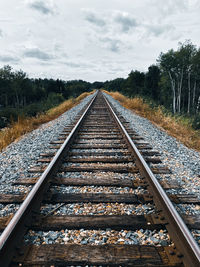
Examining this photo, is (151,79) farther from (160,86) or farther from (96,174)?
(96,174)

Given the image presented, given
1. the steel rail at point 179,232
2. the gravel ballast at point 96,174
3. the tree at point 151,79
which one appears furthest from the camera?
the tree at point 151,79

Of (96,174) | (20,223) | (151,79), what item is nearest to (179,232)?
(20,223)

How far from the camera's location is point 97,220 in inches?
80.4

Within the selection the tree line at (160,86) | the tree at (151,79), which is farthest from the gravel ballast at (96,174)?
the tree at (151,79)

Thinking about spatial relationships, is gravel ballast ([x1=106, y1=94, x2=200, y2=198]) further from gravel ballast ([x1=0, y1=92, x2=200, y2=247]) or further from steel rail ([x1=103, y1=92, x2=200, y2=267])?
steel rail ([x1=103, y1=92, x2=200, y2=267])

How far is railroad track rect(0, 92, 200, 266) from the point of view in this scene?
62.2 inches

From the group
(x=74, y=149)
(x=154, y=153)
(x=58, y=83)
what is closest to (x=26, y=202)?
(x=74, y=149)

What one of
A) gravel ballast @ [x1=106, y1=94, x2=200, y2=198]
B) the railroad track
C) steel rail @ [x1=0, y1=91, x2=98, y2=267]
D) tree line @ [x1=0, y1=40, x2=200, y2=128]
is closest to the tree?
tree line @ [x1=0, y1=40, x2=200, y2=128]

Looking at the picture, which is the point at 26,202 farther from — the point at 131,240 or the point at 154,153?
the point at 154,153

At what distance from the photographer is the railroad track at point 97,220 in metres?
1.58

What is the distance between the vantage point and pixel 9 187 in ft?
9.16

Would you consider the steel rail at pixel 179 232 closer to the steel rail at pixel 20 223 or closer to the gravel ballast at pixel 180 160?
the gravel ballast at pixel 180 160

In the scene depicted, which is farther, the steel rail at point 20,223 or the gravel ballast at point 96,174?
the gravel ballast at point 96,174

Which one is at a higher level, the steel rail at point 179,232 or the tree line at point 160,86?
the tree line at point 160,86
